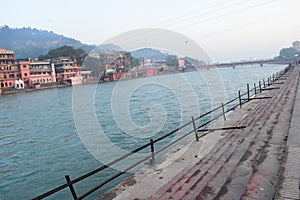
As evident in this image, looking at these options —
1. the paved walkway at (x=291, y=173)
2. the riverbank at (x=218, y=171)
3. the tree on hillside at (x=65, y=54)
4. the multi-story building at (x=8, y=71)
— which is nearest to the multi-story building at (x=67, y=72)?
the multi-story building at (x=8, y=71)

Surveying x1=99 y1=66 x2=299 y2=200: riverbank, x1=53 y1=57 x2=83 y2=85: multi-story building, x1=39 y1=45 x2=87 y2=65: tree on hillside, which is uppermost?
x1=39 y1=45 x2=87 y2=65: tree on hillside

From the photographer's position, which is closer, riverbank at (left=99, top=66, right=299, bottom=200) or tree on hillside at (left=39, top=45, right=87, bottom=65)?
riverbank at (left=99, top=66, right=299, bottom=200)

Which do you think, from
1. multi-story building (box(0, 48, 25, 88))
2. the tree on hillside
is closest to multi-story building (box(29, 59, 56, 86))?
multi-story building (box(0, 48, 25, 88))

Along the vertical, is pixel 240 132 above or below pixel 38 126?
above

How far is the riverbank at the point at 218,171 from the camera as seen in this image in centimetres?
436

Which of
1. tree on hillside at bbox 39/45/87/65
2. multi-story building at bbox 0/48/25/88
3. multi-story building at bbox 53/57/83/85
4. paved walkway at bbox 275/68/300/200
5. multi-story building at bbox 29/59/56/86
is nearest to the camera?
paved walkway at bbox 275/68/300/200

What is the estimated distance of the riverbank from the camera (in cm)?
436

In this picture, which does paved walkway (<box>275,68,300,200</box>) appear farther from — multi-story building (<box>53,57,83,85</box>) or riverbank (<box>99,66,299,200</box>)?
multi-story building (<box>53,57,83,85</box>)

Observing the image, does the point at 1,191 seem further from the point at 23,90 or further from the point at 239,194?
the point at 23,90

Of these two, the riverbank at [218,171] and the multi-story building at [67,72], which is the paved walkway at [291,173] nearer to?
Answer: the riverbank at [218,171]

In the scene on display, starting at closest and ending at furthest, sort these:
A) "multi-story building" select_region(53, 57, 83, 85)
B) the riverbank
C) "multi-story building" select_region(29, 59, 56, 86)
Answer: the riverbank
"multi-story building" select_region(29, 59, 56, 86)
"multi-story building" select_region(53, 57, 83, 85)

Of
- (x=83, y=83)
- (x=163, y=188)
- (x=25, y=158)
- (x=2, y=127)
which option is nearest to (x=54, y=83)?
(x=83, y=83)

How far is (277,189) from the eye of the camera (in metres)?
4.24

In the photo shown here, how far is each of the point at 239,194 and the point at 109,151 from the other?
9502mm
